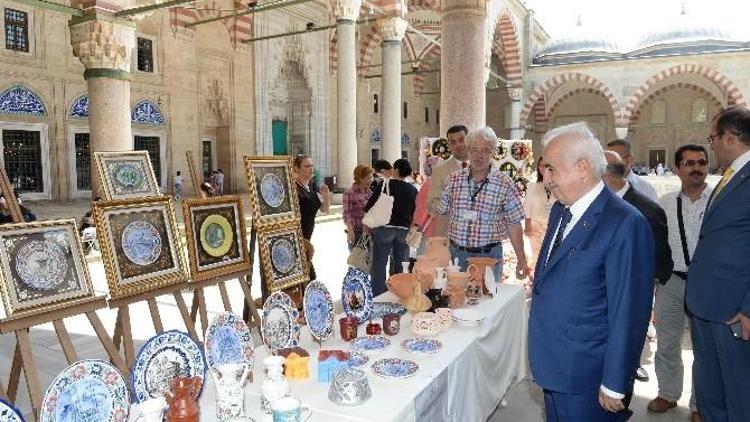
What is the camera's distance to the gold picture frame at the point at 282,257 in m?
3.01

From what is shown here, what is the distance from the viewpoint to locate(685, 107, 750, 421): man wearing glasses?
6.47ft

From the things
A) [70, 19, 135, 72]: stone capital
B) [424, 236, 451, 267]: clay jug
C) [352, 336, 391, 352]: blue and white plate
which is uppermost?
[70, 19, 135, 72]: stone capital

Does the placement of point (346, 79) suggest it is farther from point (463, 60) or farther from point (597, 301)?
point (597, 301)

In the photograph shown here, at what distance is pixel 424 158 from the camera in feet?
25.3

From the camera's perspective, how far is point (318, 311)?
2137 mm

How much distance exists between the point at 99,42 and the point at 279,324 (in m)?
6.06

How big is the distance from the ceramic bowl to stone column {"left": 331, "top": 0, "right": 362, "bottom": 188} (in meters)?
10.6

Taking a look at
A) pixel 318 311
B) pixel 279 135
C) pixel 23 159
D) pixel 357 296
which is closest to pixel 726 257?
pixel 357 296

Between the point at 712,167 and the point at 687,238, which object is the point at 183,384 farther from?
the point at 712,167

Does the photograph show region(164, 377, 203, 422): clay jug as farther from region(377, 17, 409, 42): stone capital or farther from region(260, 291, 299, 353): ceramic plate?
region(377, 17, 409, 42): stone capital

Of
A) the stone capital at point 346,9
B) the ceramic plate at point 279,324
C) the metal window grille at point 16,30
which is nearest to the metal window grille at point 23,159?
the metal window grille at point 16,30

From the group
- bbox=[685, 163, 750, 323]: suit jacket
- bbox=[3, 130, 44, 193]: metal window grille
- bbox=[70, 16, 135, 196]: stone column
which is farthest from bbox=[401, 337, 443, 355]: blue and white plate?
bbox=[3, 130, 44, 193]: metal window grille

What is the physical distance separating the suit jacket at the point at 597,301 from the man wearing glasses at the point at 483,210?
4.74 feet

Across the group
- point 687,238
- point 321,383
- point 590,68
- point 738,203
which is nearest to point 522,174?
point 687,238
